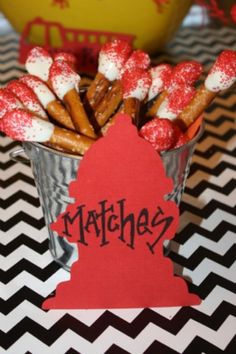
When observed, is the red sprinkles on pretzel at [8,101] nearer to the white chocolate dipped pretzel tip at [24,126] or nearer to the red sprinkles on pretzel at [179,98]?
the white chocolate dipped pretzel tip at [24,126]

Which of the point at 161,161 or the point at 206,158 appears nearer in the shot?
the point at 161,161

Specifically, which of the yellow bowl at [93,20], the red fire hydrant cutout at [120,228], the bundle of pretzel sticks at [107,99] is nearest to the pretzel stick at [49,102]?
the bundle of pretzel sticks at [107,99]

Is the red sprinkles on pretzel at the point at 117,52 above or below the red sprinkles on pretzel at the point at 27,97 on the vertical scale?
Answer: above

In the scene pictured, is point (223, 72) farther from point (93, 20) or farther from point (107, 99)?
point (93, 20)

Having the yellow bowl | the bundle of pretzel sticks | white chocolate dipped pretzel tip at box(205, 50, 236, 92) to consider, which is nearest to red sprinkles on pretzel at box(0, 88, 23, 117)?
the bundle of pretzel sticks

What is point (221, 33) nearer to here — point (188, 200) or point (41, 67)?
point (188, 200)

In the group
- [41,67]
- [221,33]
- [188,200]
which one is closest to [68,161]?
[41,67]
